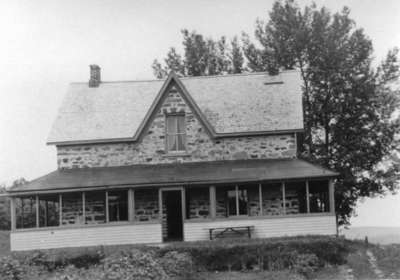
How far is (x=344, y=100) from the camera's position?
34.4 m

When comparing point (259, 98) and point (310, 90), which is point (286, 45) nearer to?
point (310, 90)

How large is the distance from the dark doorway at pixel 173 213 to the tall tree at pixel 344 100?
965 centimetres

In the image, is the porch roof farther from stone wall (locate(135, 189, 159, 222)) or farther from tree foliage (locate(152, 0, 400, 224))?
tree foliage (locate(152, 0, 400, 224))

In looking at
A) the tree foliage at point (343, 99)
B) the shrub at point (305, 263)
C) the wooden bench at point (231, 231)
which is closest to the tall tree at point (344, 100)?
the tree foliage at point (343, 99)

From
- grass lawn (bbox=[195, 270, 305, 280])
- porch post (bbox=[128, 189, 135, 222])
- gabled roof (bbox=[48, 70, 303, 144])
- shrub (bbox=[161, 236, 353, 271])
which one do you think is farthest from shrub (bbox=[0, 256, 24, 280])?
gabled roof (bbox=[48, 70, 303, 144])

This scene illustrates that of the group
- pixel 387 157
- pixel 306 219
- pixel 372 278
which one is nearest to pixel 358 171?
pixel 387 157

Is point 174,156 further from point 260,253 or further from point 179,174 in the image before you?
point 260,253

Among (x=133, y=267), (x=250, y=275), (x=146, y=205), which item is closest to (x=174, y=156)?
(x=146, y=205)

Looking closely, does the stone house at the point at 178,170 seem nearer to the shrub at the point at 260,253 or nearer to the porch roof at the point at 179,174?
the porch roof at the point at 179,174

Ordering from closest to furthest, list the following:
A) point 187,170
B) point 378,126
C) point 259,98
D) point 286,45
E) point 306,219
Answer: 1. point 306,219
2. point 187,170
3. point 259,98
4. point 378,126
5. point 286,45

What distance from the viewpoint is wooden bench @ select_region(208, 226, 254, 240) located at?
24312 mm

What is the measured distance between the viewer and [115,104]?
3055 centimetres

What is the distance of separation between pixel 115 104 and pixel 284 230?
1116 cm

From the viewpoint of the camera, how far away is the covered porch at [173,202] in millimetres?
24578
